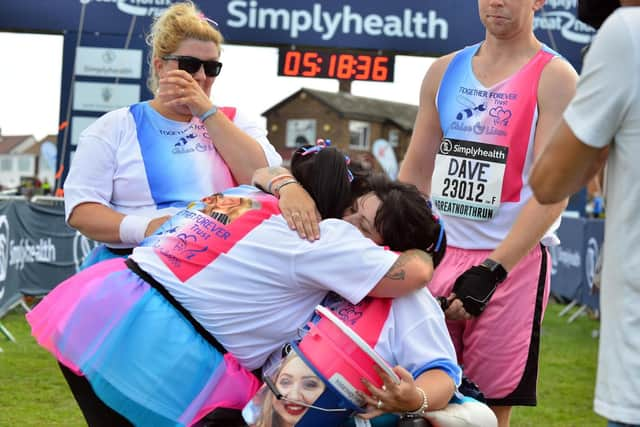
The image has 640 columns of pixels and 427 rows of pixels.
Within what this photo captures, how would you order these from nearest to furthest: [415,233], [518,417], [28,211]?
[415,233]
[518,417]
[28,211]

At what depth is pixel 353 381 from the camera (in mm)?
2385

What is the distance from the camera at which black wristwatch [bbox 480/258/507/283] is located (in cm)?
293

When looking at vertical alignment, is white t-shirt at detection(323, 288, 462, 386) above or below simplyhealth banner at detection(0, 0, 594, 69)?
below

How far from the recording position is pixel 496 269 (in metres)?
2.93

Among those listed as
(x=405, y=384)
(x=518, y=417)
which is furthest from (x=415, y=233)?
(x=518, y=417)

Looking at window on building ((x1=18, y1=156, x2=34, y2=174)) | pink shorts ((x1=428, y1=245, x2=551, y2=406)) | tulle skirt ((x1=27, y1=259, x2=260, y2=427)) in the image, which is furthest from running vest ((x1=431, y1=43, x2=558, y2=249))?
window on building ((x1=18, y1=156, x2=34, y2=174))

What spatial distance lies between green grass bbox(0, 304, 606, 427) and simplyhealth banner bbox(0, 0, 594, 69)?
7623 millimetres

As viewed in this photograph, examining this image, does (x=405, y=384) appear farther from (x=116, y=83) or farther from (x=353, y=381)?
(x=116, y=83)

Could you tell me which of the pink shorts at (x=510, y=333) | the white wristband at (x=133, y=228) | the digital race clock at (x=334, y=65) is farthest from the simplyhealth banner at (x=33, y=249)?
the pink shorts at (x=510, y=333)

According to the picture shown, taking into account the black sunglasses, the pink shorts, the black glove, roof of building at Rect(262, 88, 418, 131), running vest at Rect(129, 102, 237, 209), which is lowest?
roof of building at Rect(262, 88, 418, 131)

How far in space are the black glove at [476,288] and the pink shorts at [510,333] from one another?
0.60ft

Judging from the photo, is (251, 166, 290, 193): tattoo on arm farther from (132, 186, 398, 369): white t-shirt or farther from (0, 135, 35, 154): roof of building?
(0, 135, 35, 154): roof of building

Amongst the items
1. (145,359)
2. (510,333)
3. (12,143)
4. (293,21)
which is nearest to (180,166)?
(145,359)

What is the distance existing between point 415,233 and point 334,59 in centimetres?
1460
